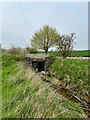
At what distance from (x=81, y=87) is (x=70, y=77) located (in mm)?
2688

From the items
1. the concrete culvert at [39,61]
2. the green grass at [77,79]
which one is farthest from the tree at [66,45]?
the green grass at [77,79]

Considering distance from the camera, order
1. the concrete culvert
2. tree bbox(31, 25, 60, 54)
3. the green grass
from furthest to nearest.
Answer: tree bbox(31, 25, 60, 54), the concrete culvert, the green grass

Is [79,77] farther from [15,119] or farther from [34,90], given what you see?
[15,119]

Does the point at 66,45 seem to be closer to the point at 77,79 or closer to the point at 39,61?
the point at 39,61

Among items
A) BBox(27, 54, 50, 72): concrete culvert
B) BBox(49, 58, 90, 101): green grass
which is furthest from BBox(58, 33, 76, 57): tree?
BBox(49, 58, 90, 101): green grass

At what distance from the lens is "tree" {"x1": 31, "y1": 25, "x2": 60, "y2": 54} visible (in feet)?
117

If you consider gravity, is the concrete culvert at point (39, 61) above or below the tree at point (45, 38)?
below

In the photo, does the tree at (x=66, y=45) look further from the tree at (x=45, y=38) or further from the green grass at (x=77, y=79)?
the green grass at (x=77, y=79)

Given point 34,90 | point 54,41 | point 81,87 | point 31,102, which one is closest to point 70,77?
point 81,87

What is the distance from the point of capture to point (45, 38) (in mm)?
35781

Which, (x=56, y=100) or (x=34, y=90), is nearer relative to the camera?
(x=56, y=100)

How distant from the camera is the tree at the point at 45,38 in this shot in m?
35.5

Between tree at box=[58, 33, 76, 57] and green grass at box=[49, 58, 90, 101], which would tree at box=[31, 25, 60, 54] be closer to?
tree at box=[58, 33, 76, 57]

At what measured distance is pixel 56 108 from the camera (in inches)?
198
